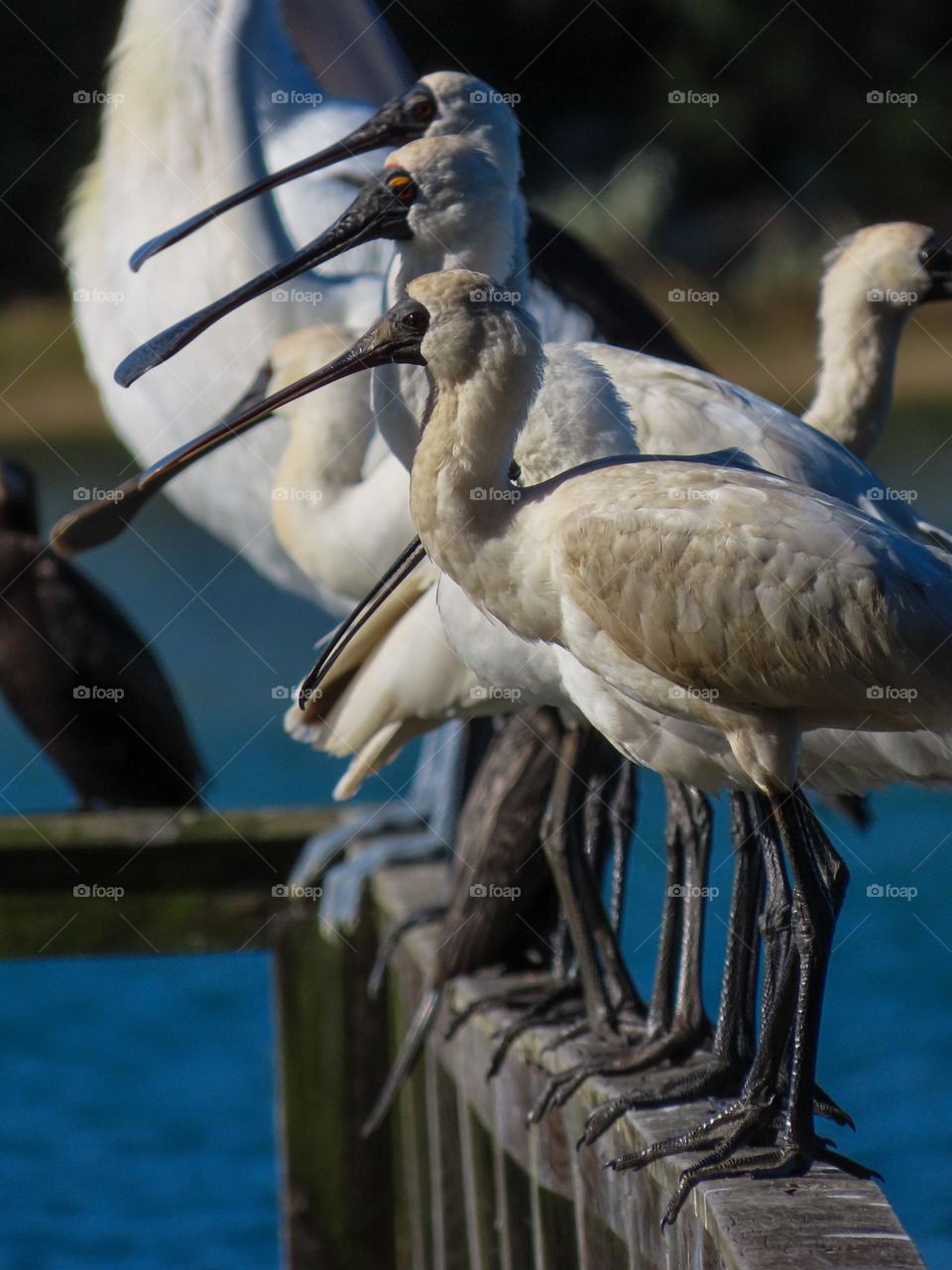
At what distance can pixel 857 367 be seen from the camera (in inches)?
143

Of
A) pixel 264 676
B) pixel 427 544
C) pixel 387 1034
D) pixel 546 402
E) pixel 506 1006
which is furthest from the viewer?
pixel 264 676

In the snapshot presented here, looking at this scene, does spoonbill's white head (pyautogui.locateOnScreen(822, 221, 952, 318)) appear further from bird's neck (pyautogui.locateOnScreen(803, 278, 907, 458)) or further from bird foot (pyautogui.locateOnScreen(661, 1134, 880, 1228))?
bird foot (pyautogui.locateOnScreen(661, 1134, 880, 1228))

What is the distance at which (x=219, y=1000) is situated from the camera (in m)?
7.87

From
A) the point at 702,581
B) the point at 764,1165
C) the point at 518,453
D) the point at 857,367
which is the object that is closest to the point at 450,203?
the point at 518,453

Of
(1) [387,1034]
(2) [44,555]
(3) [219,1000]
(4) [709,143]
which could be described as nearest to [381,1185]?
(1) [387,1034]

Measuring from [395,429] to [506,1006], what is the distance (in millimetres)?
906

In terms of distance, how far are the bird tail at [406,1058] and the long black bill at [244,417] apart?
0.97m

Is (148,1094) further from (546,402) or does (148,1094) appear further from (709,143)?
(709,143)

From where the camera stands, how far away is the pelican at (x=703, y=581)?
7.93ft

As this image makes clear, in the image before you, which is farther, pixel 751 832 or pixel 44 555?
pixel 44 555

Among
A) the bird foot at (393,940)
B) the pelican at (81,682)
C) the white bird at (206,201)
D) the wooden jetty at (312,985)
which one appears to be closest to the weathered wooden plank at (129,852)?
the wooden jetty at (312,985)

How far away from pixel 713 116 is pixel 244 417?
14.3 m

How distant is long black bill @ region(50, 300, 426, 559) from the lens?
254 centimetres

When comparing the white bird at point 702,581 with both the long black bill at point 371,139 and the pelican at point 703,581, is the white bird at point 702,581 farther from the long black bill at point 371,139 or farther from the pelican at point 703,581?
the long black bill at point 371,139
